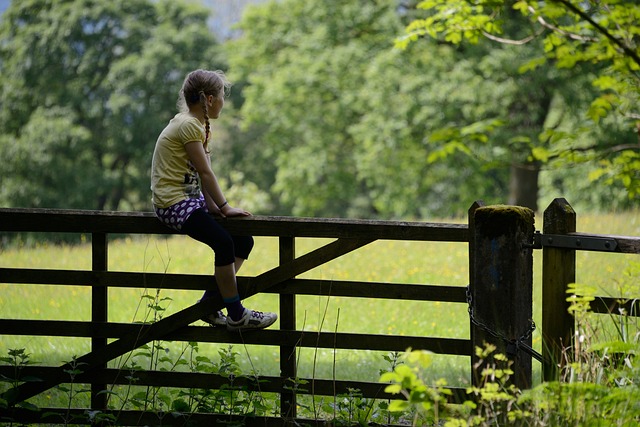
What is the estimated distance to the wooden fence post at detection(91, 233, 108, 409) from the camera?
489cm

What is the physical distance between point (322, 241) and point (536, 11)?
22.5 ft

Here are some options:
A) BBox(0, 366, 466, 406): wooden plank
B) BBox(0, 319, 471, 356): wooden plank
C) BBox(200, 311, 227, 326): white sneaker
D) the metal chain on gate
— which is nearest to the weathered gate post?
the metal chain on gate

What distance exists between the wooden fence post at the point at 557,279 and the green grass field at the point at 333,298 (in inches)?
46.5

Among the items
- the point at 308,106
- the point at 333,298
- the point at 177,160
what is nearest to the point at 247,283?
the point at 177,160

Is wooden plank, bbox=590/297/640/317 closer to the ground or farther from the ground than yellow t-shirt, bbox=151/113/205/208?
closer to the ground

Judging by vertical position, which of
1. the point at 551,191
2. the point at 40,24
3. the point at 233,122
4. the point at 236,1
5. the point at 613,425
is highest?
the point at 236,1

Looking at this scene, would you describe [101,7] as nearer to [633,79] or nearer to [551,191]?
[551,191]

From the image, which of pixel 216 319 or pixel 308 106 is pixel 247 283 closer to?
pixel 216 319

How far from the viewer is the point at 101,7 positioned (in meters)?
34.0

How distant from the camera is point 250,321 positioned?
15.6ft

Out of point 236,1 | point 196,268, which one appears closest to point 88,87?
point 236,1

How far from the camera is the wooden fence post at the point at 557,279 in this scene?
4.12m

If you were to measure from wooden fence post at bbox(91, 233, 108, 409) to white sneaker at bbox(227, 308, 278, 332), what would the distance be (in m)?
0.80

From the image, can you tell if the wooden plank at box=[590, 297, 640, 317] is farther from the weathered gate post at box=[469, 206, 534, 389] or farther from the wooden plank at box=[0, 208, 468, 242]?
the wooden plank at box=[0, 208, 468, 242]
